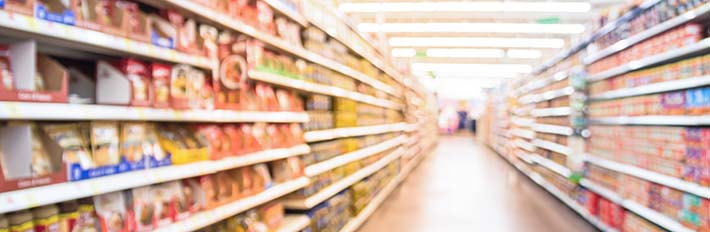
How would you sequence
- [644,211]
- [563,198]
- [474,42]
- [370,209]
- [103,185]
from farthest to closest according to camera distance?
[474,42] < [563,198] < [370,209] < [644,211] < [103,185]

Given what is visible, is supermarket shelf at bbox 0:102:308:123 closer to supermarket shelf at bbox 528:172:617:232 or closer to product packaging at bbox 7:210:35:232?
product packaging at bbox 7:210:35:232

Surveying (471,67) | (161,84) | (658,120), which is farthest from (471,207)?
(471,67)

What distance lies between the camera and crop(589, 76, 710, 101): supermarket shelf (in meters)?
2.74

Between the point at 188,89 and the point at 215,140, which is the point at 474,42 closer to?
the point at 215,140

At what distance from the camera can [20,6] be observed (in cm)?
124

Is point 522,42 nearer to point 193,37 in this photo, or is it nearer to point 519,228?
point 519,228

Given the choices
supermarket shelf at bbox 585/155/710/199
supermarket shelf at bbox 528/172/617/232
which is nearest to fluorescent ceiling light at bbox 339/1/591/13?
supermarket shelf at bbox 528/172/617/232

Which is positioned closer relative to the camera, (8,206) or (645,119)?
(8,206)

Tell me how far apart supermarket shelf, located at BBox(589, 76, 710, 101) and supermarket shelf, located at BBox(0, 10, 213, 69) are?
296 centimetres

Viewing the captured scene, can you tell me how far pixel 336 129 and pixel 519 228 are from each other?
6.94ft

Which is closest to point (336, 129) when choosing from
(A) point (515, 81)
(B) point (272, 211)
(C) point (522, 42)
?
(B) point (272, 211)

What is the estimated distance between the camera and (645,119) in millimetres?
3449

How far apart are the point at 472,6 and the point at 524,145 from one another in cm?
298

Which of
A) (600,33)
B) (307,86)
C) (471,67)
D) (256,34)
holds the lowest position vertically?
(307,86)
